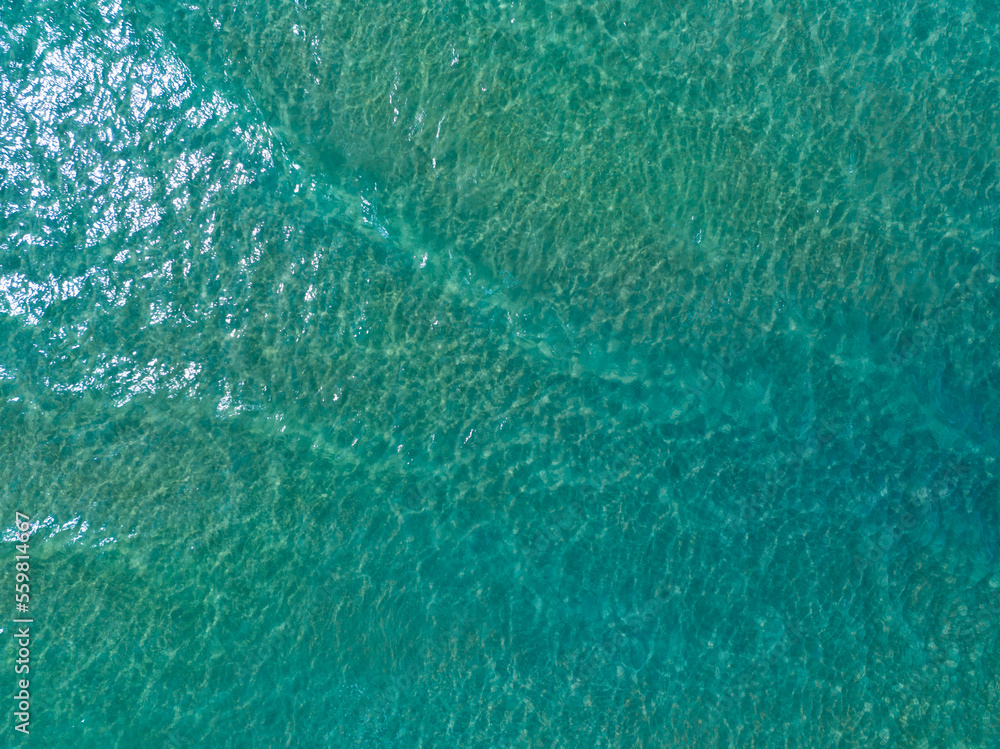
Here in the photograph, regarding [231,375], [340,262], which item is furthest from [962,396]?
[231,375]

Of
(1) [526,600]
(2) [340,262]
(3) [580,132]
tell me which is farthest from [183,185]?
(1) [526,600]

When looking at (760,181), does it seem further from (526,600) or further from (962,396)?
(526,600)

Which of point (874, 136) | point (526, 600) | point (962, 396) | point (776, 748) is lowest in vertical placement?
point (776, 748)

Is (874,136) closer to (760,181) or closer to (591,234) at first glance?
(760,181)

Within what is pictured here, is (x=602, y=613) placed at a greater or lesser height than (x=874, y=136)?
lesser

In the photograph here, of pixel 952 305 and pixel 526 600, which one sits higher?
pixel 952 305

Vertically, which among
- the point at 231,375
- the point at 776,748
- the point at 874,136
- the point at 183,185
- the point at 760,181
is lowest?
the point at 776,748
